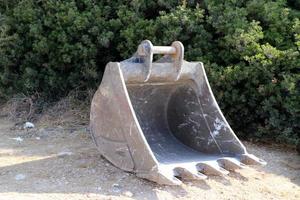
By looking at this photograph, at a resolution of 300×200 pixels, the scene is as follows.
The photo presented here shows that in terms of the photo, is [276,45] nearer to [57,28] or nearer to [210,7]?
[210,7]

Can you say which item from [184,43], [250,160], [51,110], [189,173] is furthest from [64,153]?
[184,43]

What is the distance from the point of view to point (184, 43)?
6.12 m

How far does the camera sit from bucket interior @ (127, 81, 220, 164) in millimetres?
4824

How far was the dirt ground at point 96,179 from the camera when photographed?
3.96 metres

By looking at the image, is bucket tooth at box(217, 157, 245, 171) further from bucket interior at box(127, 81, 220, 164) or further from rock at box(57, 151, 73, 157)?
rock at box(57, 151, 73, 157)

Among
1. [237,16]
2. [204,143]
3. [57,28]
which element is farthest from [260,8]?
[57,28]

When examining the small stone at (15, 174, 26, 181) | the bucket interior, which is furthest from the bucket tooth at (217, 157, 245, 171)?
the small stone at (15, 174, 26, 181)

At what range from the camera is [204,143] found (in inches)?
191

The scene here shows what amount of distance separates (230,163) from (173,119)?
941 mm

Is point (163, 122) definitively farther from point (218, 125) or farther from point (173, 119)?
point (218, 125)

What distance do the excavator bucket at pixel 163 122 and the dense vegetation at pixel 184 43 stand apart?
784 millimetres

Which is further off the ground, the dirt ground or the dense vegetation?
the dense vegetation

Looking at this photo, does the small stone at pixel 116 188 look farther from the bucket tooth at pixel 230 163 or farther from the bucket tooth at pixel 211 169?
the bucket tooth at pixel 230 163

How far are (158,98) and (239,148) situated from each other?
986mm
